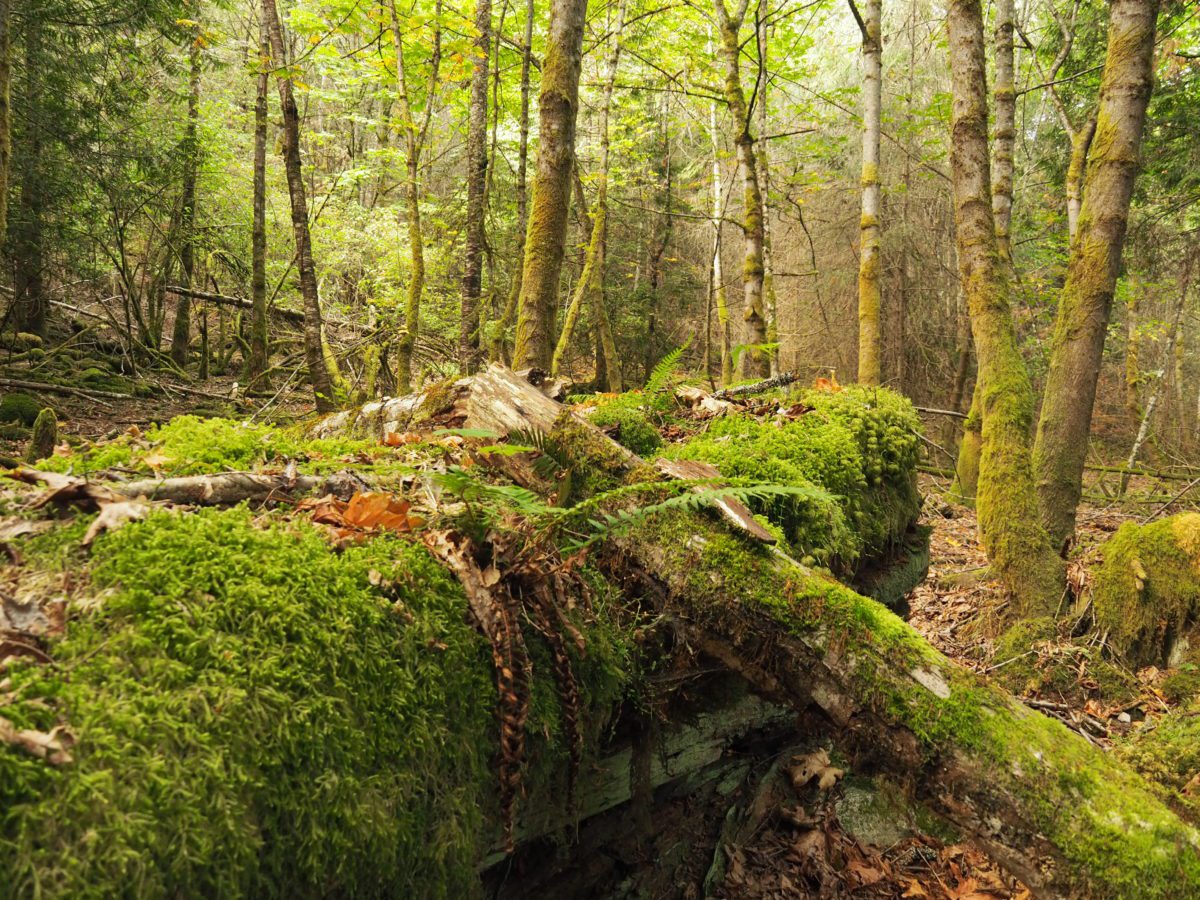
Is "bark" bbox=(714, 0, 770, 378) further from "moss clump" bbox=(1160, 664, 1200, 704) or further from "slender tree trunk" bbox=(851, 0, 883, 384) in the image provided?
"moss clump" bbox=(1160, 664, 1200, 704)

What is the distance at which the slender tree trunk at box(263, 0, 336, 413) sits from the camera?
728cm

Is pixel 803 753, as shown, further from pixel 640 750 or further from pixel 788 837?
pixel 640 750

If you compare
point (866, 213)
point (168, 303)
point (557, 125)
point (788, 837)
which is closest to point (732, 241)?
point (866, 213)

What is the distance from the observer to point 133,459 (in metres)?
2.19

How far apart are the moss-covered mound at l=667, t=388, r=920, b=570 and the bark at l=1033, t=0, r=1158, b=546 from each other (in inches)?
69.4

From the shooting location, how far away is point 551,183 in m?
5.09

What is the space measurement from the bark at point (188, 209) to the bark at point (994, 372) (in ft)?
35.5

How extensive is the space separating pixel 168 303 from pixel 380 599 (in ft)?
64.3

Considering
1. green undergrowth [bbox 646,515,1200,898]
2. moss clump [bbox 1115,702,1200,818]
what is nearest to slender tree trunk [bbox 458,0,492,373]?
green undergrowth [bbox 646,515,1200,898]

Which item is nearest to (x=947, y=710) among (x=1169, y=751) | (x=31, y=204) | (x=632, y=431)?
(x=632, y=431)

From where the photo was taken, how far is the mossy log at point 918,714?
1793 mm

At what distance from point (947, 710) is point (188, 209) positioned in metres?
13.7

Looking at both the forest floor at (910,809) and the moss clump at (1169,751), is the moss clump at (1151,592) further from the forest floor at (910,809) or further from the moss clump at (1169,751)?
the moss clump at (1169,751)

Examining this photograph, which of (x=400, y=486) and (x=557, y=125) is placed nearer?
(x=400, y=486)
